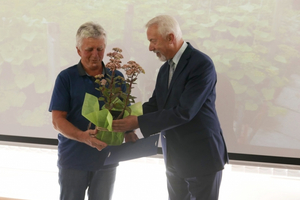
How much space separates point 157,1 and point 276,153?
165 cm

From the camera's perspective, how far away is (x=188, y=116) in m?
1.75

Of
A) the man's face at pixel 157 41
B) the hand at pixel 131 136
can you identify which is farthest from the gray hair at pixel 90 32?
the hand at pixel 131 136

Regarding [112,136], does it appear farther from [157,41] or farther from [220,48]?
[220,48]

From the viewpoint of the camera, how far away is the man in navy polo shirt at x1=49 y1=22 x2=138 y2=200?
5.86 ft

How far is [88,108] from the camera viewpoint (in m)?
1.63

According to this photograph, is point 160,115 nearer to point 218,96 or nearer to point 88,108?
point 88,108

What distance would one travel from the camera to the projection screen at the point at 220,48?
8.10 ft

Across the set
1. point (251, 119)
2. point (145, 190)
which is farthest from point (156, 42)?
point (145, 190)

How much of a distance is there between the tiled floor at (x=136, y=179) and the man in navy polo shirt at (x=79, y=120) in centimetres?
101

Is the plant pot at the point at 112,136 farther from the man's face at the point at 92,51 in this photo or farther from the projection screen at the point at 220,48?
the projection screen at the point at 220,48

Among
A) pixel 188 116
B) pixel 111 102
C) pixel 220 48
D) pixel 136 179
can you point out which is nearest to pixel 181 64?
pixel 188 116

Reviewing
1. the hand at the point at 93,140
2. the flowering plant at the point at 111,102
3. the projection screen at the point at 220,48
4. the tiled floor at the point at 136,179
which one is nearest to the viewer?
the flowering plant at the point at 111,102

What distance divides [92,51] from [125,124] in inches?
19.3

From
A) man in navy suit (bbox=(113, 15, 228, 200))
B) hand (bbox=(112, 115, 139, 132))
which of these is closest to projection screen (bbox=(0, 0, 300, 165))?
man in navy suit (bbox=(113, 15, 228, 200))
